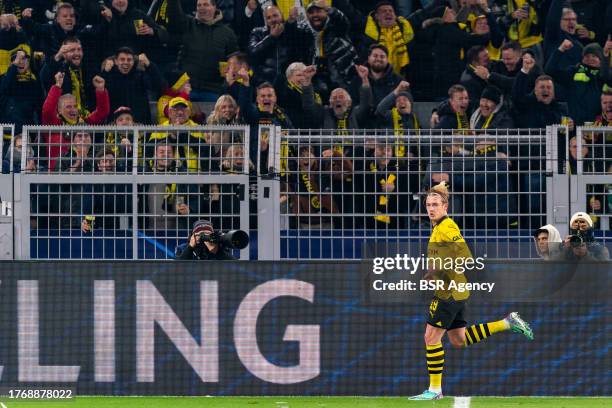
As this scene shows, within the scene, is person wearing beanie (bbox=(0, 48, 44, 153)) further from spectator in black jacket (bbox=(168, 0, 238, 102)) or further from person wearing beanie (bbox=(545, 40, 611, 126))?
person wearing beanie (bbox=(545, 40, 611, 126))

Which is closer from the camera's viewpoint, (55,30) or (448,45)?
(448,45)

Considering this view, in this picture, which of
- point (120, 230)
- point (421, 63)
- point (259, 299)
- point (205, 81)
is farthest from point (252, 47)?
point (259, 299)

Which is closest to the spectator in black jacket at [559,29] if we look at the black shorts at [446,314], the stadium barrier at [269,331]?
the stadium barrier at [269,331]

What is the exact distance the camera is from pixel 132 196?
1229cm

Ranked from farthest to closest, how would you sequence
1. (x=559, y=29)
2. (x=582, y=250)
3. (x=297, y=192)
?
(x=559, y=29) → (x=297, y=192) → (x=582, y=250)

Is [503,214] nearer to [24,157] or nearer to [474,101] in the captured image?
[474,101]

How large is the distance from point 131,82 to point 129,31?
2.76ft

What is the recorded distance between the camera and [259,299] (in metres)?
9.76

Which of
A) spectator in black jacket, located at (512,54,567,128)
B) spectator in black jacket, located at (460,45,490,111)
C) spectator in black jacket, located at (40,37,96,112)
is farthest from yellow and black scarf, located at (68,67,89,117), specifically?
spectator in black jacket, located at (512,54,567,128)

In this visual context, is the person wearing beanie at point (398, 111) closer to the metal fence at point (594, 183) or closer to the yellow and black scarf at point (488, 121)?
the yellow and black scarf at point (488, 121)

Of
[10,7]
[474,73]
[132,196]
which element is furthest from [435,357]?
[10,7]

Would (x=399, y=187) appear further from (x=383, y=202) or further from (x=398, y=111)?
(x=398, y=111)

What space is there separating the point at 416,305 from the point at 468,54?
637 cm

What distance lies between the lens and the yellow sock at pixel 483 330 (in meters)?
9.60
